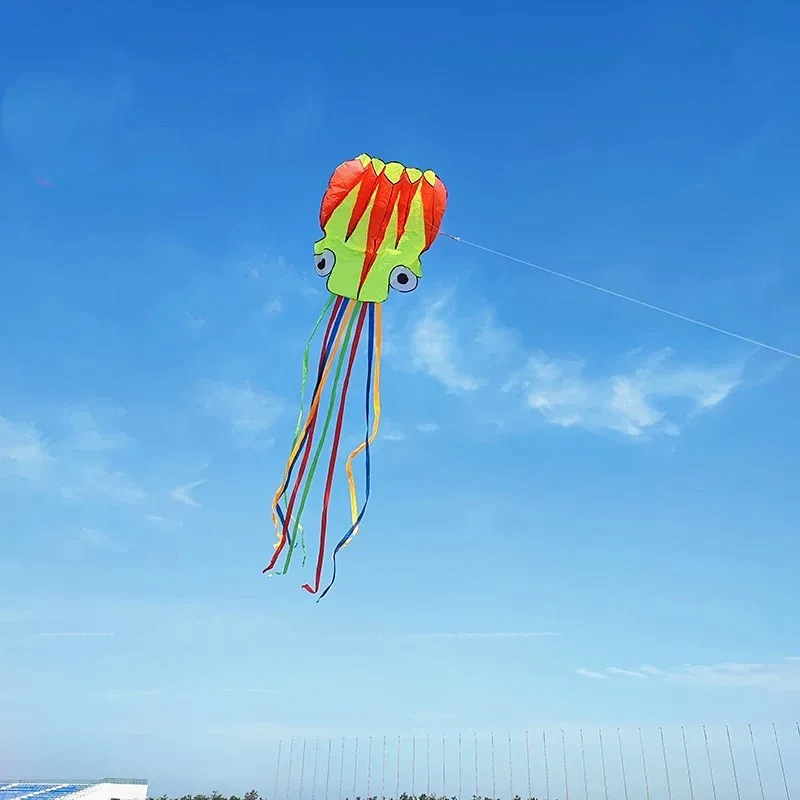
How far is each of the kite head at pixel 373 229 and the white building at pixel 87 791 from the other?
148 feet

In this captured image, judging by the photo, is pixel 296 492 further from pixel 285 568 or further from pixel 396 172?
pixel 396 172

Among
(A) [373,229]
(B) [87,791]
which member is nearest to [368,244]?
(A) [373,229]

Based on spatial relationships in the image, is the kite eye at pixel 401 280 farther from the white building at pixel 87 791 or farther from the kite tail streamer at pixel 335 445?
the white building at pixel 87 791

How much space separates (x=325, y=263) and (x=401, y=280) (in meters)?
1.19

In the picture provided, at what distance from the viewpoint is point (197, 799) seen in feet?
185

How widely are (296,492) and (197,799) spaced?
178ft

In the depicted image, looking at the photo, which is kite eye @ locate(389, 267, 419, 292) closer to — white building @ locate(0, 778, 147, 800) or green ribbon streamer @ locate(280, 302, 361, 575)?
green ribbon streamer @ locate(280, 302, 361, 575)

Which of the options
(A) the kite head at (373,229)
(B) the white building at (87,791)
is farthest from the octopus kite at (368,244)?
(B) the white building at (87,791)

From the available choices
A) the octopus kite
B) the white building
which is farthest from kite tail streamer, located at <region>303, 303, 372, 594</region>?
the white building

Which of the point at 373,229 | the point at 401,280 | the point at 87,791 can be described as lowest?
the point at 87,791

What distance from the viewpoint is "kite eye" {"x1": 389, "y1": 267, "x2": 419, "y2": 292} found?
12055 mm

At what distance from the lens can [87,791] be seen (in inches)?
1853

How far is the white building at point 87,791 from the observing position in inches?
1854

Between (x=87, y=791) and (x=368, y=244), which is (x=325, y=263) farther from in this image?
(x=87, y=791)
